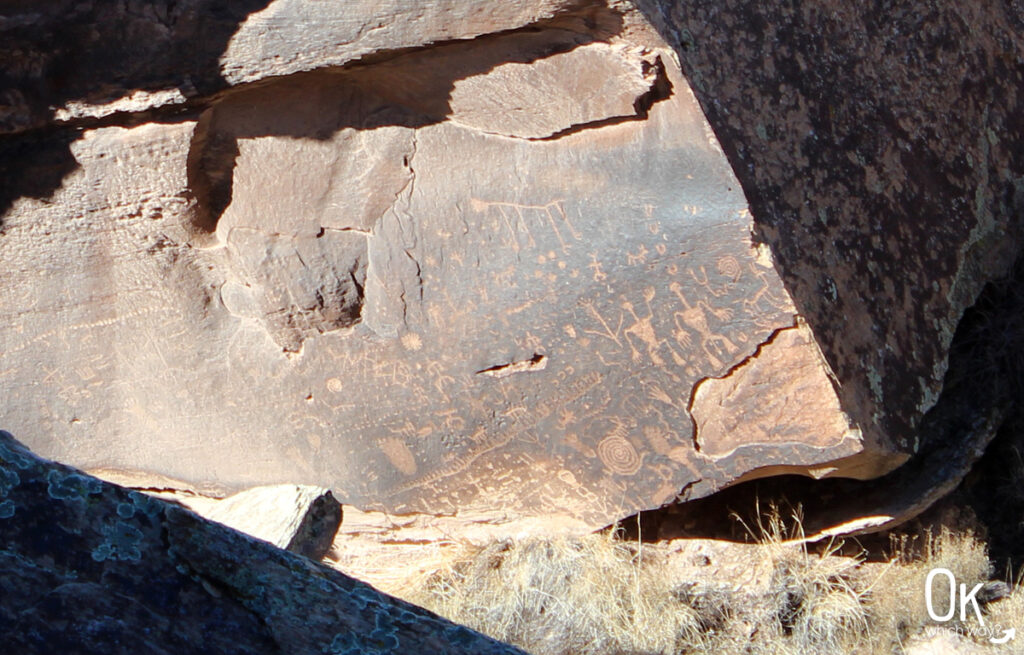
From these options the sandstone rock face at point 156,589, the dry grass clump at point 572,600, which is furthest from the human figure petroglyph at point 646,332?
the sandstone rock face at point 156,589

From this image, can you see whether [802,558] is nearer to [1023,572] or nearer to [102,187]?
[1023,572]

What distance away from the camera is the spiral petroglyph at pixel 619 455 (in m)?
2.98

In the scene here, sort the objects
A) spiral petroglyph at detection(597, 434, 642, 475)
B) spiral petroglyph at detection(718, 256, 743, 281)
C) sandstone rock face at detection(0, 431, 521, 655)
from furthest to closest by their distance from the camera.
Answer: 1. spiral petroglyph at detection(597, 434, 642, 475)
2. spiral petroglyph at detection(718, 256, 743, 281)
3. sandstone rock face at detection(0, 431, 521, 655)

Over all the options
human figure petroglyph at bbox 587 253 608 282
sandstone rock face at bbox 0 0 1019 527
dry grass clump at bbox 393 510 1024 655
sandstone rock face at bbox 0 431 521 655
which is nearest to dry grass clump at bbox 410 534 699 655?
dry grass clump at bbox 393 510 1024 655

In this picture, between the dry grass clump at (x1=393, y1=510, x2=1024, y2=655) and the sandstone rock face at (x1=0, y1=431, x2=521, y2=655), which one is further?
the dry grass clump at (x1=393, y1=510, x2=1024, y2=655)

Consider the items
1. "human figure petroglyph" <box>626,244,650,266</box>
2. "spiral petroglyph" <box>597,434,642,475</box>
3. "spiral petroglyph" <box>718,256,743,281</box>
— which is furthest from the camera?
"spiral petroglyph" <box>597,434,642,475</box>

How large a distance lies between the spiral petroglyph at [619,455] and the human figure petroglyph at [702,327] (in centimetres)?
36

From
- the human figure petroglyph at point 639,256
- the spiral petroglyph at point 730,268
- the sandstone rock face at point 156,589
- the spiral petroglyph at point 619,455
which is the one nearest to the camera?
the sandstone rock face at point 156,589

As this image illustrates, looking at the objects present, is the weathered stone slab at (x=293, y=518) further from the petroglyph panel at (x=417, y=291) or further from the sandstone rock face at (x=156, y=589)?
the sandstone rock face at (x=156, y=589)

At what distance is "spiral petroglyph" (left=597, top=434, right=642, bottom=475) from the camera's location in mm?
2984

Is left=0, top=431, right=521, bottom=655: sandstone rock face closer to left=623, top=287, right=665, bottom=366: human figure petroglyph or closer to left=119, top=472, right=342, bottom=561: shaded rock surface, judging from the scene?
left=119, top=472, right=342, bottom=561: shaded rock surface

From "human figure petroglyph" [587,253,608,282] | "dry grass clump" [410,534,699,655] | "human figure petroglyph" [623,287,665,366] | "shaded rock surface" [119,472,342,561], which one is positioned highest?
"human figure petroglyph" [587,253,608,282]

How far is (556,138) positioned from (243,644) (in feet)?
6.71

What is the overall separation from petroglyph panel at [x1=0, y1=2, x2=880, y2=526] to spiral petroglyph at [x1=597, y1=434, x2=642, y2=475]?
2 cm
